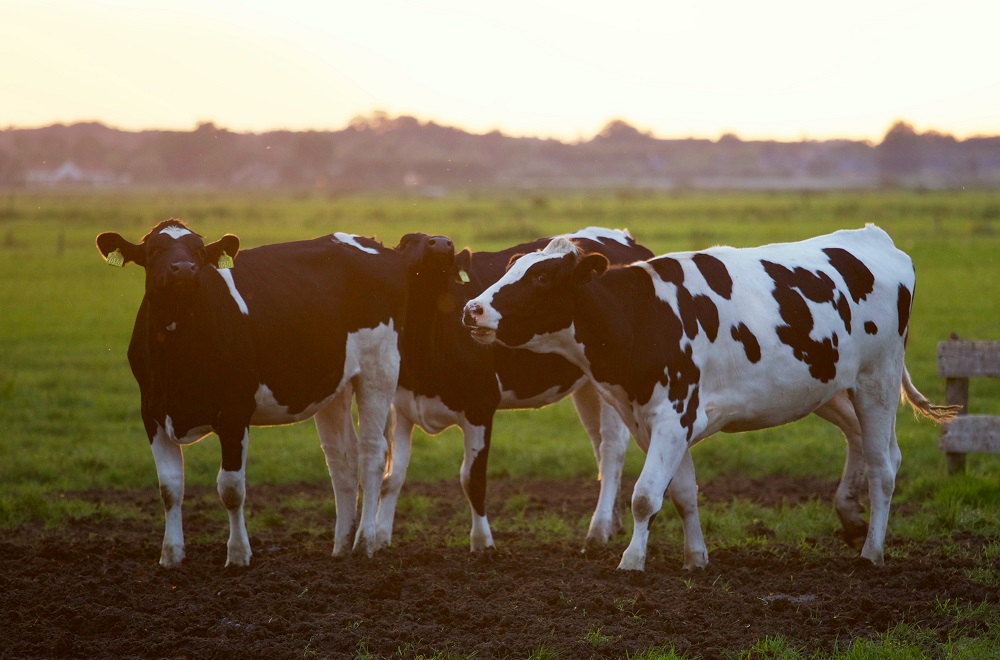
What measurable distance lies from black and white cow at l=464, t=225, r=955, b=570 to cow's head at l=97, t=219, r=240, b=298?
1822 mm

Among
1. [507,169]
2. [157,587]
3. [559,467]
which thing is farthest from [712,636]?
[507,169]

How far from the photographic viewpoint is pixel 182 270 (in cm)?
728

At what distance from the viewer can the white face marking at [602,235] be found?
1013 cm

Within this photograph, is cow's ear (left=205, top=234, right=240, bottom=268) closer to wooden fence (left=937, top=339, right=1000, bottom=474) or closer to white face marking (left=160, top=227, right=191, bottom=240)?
white face marking (left=160, top=227, right=191, bottom=240)

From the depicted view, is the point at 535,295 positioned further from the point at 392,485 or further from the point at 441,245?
the point at 392,485

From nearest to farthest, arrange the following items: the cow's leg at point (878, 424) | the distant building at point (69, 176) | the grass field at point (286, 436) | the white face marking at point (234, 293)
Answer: the white face marking at point (234, 293)
the cow's leg at point (878, 424)
the grass field at point (286, 436)
the distant building at point (69, 176)

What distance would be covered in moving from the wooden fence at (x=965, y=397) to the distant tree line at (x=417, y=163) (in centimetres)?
2564

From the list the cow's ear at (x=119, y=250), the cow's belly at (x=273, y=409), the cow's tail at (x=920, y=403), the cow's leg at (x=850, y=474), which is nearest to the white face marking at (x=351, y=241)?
the cow's belly at (x=273, y=409)

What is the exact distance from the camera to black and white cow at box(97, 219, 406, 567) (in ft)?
25.0

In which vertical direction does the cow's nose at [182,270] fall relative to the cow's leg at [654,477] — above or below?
above

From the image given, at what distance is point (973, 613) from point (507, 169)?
16677cm

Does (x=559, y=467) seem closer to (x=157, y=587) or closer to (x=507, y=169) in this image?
(x=157, y=587)

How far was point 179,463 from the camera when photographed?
799 centimetres

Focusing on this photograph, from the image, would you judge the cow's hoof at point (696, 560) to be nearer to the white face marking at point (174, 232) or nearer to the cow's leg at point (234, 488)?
the cow's leg at point (234, 488)
